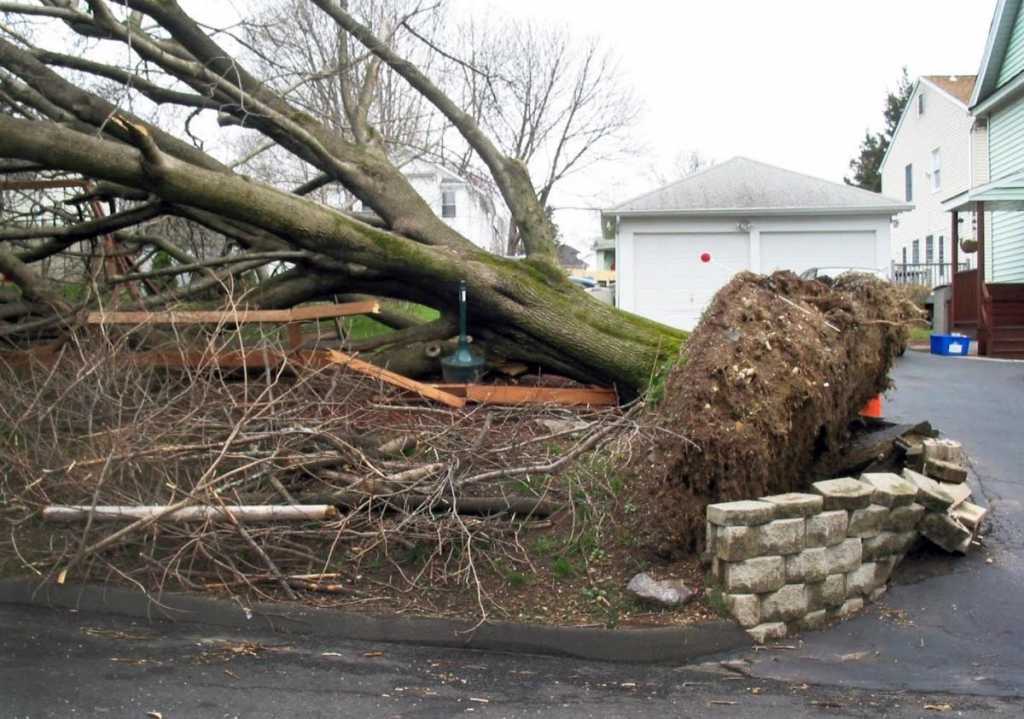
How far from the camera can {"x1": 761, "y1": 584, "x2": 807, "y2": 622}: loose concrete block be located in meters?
5.49

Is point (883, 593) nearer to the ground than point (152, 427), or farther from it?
nearer to the ground

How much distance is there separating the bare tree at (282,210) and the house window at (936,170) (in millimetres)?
23355

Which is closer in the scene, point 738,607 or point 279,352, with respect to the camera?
point 738,607

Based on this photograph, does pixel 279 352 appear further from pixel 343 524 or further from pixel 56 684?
pixel 56 684

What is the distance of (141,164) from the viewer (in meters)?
8.05

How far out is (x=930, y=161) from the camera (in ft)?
103

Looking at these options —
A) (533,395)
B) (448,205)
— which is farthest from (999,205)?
(448,205)

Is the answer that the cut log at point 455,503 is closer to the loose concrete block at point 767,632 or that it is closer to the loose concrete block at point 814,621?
the loose concrete block at point 767,632

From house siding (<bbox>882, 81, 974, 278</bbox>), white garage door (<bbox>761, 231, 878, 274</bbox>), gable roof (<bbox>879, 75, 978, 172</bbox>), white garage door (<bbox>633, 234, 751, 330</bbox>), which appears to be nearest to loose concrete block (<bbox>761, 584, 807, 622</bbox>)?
white garage door (<bbox>633, 234, 751, 330</bbox>)

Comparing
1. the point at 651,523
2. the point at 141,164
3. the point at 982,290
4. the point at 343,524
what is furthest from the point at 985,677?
the point at 982,290

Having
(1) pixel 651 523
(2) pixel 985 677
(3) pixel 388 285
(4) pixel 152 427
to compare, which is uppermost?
(3) pixel 388 285

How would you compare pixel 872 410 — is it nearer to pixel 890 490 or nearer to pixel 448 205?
pixel 890 490

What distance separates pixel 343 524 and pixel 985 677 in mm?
3657

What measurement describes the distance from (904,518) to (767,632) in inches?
57.5
